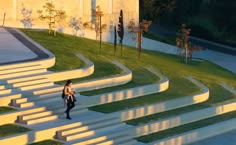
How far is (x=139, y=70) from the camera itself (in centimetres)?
2467

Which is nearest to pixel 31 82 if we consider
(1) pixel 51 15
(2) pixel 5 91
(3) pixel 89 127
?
(2) pixel 5 91

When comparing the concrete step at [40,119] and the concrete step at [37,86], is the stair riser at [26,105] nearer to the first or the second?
the concrete step at [40,119]

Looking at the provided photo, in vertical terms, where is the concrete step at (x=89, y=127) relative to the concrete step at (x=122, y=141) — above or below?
above

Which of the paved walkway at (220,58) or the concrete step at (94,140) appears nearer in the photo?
the concrete step at (94,140)

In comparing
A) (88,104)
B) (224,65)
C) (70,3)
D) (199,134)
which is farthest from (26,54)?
(224,65)

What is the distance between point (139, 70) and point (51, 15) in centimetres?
701

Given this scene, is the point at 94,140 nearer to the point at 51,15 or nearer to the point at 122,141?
the point at 122,141

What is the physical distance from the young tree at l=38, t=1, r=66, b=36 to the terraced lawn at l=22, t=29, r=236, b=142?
2.26 feet

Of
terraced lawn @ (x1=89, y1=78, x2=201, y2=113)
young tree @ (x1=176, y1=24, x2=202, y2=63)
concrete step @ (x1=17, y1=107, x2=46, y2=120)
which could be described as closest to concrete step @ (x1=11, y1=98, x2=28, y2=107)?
concrete step @ (x1=17, y1=107, x2=46, y2=120)

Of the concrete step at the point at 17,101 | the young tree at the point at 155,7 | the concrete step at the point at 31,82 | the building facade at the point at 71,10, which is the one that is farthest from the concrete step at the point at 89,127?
the young tree at the point at 155,7

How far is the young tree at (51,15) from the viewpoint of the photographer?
29688 millimetres

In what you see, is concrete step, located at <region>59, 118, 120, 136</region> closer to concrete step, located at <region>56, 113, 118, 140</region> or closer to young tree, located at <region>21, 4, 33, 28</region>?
concrete step, located at <region>56, 113, 118, 140</region>

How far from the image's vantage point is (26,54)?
74.6 ft

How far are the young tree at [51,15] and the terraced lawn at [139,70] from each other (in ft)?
2.26
